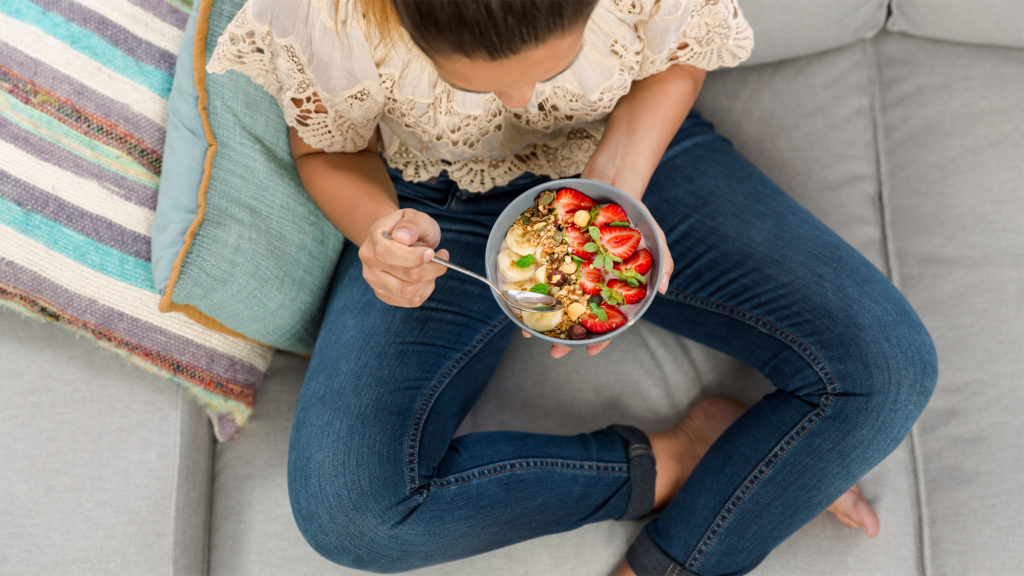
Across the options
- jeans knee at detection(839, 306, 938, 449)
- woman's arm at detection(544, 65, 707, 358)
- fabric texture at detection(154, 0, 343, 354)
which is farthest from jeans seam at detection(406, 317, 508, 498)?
jeans knee at detection(839, 306, 938, 449)

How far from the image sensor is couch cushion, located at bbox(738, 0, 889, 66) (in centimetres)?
119

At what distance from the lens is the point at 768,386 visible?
1219 millimetres

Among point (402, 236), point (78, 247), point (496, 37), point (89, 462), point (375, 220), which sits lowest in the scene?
point (89, 462)

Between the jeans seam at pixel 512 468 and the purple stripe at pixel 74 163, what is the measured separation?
0.64 meters

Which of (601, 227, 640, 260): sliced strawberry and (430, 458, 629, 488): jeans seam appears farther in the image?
(430, 458, 629, 488): jeans seam

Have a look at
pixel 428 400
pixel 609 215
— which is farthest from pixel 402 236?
pixel 428 400

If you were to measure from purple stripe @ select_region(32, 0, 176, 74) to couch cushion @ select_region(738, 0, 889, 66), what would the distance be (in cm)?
98

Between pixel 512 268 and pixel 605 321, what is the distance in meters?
0.13

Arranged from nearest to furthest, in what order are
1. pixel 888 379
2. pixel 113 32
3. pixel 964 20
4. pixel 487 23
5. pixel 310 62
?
pixel 487 23 < pixel 310 62 < pixel 888 379 < pixel 113 32 < pixel 964 20

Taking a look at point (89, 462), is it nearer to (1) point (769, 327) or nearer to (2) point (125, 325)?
(2) point (125, 325)

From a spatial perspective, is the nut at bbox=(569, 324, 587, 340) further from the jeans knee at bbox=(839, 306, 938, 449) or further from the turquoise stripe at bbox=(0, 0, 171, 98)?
the turquoise stripe at bbox=(0, 0, 171, 98)

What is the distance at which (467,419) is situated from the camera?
1.23m

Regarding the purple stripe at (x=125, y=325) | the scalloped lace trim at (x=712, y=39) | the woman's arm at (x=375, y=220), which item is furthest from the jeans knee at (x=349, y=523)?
the scalloped lace trim at (x=712, y=39)

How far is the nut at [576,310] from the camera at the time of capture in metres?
0.77
